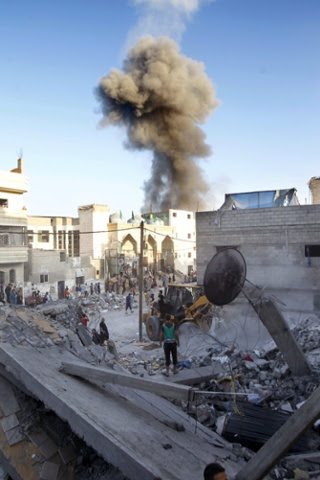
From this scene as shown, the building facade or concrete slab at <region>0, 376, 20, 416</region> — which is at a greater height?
the building facade

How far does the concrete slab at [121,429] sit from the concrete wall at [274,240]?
24.6 feet

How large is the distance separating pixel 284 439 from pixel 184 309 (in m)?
10.0

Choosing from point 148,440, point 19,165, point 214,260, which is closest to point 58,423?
point 148,440

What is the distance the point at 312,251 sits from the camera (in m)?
12.4

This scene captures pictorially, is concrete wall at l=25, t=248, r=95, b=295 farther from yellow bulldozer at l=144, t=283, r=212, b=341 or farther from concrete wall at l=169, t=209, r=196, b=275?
concrete wall at l=169, t=209, r=196, b=275

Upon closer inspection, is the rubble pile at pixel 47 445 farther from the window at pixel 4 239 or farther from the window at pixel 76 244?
the window at pixel 76 244

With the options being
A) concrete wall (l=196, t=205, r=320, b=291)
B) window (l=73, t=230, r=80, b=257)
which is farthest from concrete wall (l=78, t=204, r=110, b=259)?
concrete wall (l=196, t=205, r=320, b=291)

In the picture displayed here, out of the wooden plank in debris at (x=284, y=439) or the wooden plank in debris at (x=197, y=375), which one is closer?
the wooden plank in debris at (x=284, y=439)

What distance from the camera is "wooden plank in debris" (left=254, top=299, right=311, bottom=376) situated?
20.5 ft

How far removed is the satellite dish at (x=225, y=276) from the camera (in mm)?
6797

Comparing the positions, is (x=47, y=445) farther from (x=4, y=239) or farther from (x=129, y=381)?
(x=4, y=239)

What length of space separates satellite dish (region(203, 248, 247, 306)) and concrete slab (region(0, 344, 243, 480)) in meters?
2.13

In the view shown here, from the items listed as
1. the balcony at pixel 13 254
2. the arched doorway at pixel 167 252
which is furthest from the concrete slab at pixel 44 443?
the arched doorway at pixel 167 252

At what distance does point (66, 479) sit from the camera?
4.44 m
